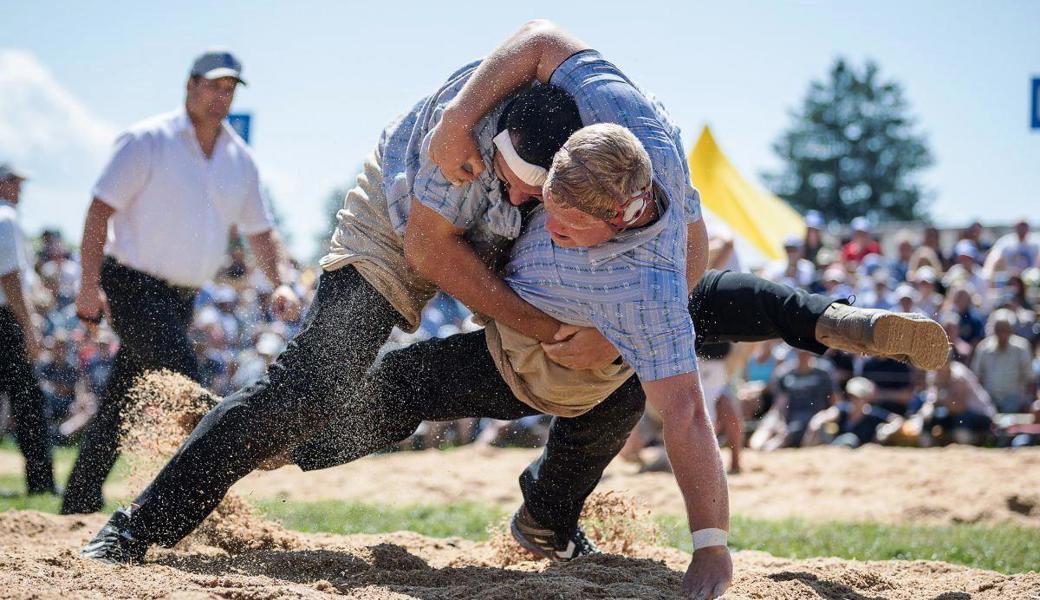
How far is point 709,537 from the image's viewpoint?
293 cm

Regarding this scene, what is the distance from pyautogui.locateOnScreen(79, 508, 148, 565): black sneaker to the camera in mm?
3357

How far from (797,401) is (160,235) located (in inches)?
275

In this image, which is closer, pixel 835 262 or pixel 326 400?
pixel 326 400

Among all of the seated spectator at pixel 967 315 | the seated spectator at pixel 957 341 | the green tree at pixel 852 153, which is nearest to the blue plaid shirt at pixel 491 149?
the seated spectator at pixel 957 341

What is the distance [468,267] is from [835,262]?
10544 millimetres

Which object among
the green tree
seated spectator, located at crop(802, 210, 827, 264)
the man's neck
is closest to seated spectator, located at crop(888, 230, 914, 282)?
seated spectator, located at crop(802, 210, 827, 264)

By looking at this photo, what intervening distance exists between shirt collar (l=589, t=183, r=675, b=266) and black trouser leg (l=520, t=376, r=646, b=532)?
81 cm

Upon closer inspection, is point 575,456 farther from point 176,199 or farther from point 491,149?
point 176,199

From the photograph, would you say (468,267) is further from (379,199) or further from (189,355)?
(189,355)

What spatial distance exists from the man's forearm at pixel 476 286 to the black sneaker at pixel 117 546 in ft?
4.10

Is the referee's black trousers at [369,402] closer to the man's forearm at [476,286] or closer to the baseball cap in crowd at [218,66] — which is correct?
the man's forearm at [476,286]

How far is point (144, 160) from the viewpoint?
4988 mm

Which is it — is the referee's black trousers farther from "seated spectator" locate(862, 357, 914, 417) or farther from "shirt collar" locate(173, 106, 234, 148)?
"seated spectator" locate(862, 357, 914, 417)

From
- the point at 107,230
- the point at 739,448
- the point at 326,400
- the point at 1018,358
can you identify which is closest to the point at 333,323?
the point at 326,400
